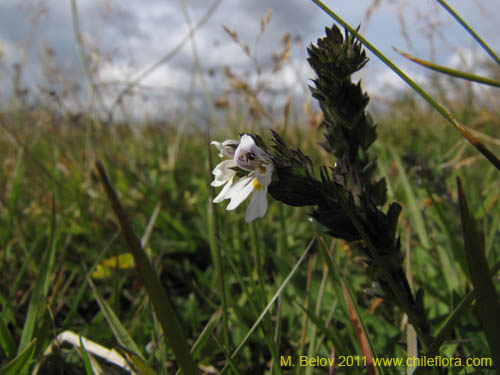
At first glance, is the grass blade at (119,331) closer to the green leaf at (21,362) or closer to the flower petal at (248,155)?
the green leaf at (21,362)

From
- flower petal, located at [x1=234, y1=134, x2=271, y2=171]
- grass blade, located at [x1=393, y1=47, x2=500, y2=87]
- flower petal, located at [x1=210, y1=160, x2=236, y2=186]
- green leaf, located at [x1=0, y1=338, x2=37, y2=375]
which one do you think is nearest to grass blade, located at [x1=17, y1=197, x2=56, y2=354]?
green leaf, located at [x1=0, y1=338, x2=37, y2=375]

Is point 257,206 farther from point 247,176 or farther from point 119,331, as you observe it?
point 119,331

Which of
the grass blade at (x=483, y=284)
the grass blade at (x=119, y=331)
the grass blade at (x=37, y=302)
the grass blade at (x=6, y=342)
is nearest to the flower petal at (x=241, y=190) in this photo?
the grass blade at (x=483, y=284)

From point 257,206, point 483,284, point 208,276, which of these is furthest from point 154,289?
point 208,276

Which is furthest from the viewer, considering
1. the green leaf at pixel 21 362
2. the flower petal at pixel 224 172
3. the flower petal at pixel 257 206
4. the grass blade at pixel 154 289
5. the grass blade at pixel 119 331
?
the grass blade at pixel 119 331

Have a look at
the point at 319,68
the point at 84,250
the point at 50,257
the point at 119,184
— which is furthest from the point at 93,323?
the point at 119,184

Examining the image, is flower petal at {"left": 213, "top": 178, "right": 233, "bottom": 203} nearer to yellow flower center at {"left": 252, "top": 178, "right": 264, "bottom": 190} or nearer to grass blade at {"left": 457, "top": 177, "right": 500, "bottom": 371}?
yellow flower center at {"left": 252, "top": 178, "right": 264, "bottom": 190}

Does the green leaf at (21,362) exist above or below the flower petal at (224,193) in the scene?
below
